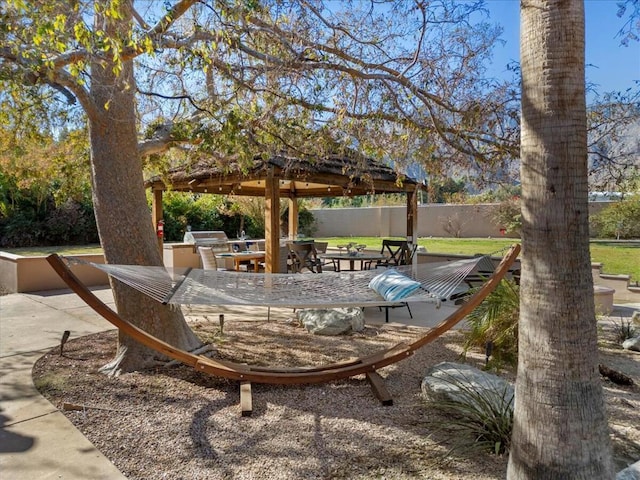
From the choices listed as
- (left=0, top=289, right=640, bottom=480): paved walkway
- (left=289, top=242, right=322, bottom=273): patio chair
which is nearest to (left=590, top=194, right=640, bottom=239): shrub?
(left=289, top=242, right=322, bottom=273): patio chair

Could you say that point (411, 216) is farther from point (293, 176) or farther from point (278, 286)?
point (278, 286)

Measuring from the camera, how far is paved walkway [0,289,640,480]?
2248mm

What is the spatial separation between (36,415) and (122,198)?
69.5 inches

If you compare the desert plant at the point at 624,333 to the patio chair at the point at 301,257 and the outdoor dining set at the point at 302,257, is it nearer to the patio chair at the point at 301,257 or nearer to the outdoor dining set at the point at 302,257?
the outdoor dining set at the point at 302,257

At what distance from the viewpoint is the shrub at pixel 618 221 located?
13657 millimetres

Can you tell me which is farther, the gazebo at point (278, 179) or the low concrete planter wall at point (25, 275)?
the low concrete planter wall at point (25, 275)

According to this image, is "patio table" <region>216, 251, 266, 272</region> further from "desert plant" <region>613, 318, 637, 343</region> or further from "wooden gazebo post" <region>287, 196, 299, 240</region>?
"desert plant" <region>613, 318, 637, 343</region>

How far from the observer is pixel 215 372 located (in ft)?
10.1

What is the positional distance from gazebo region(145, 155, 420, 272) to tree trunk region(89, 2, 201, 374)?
1109mm

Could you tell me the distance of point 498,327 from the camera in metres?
4.16

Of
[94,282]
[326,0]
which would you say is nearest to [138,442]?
[326,0]

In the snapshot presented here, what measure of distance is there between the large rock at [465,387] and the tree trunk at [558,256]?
2.49ft

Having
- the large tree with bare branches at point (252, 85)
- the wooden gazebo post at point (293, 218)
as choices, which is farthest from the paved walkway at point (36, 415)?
the wooden gazebo post at point (293, 218)

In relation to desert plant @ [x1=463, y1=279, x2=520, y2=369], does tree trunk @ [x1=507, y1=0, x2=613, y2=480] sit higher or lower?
higher
